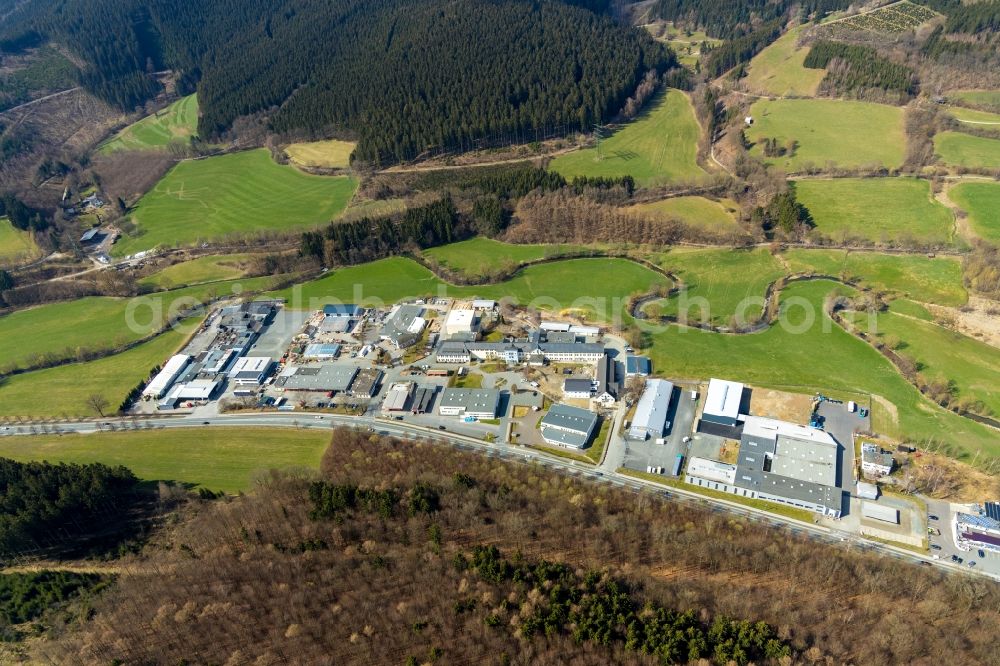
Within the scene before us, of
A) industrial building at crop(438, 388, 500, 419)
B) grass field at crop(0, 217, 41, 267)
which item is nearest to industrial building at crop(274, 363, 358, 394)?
industrial building at crop(438, 388, 500, 419)

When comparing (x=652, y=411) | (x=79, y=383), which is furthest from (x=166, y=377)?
(x=652, y=411)

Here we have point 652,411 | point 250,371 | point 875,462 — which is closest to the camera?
point 875,462

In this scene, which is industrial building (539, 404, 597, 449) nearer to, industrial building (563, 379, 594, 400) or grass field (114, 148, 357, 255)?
industrial building (563, 379, 594, 400)

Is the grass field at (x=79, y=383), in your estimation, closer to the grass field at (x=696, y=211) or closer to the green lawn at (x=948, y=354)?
the grass field at (x=696, y=211)

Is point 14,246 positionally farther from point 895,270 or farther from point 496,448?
point 895,270

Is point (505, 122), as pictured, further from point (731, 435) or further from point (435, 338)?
point (731, 435)

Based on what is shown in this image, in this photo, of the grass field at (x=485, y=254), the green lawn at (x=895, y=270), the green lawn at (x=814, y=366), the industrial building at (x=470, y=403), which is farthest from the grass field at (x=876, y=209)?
the industrial building at (x=470, y=403)
